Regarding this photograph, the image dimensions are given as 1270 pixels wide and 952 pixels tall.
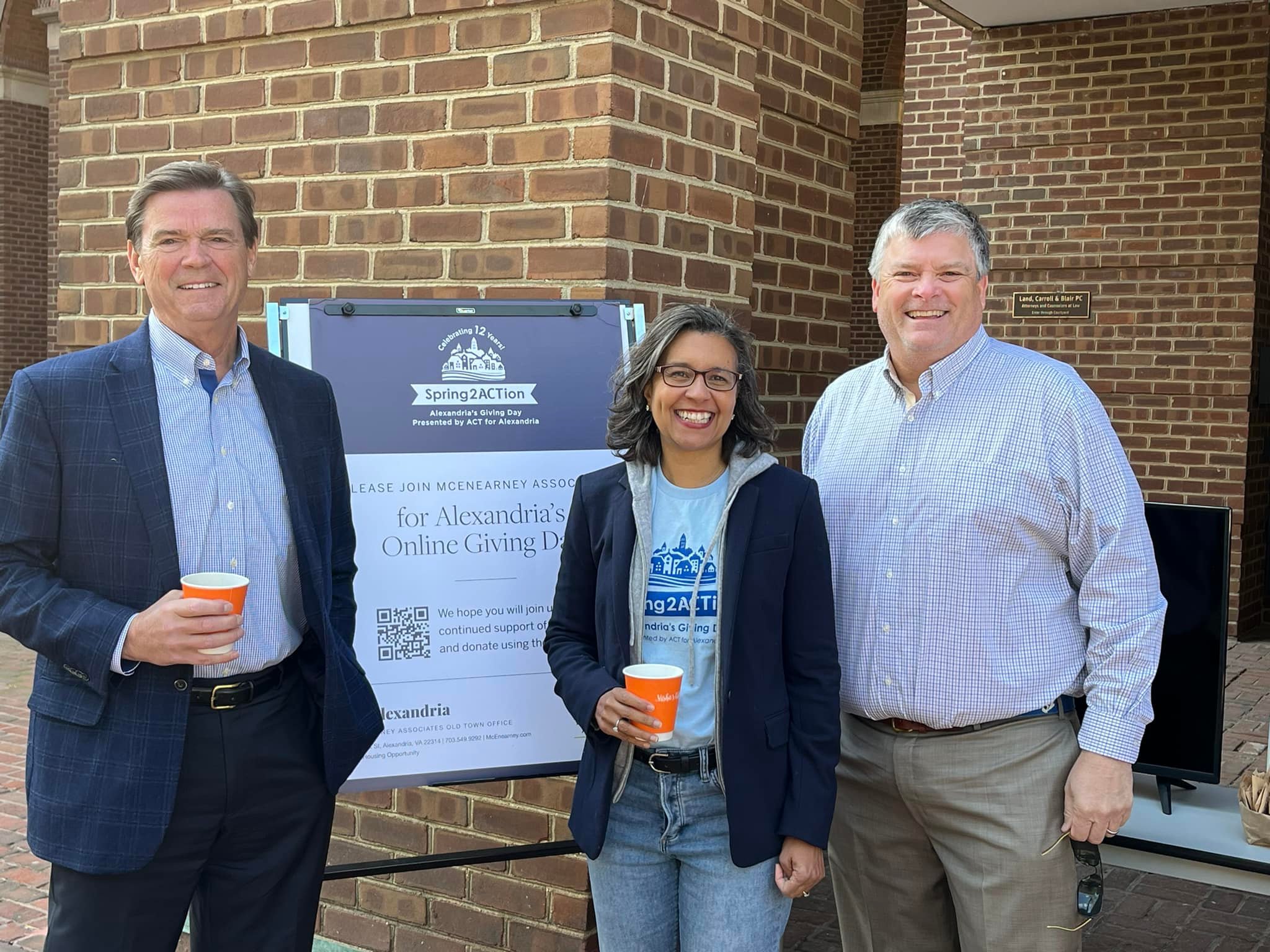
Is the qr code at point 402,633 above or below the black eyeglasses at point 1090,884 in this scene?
above

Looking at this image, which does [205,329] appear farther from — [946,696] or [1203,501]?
[1203,501]

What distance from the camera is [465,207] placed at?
347cm

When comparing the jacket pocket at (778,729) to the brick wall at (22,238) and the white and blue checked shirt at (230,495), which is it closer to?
the white and blue checked shirt at (230,495)

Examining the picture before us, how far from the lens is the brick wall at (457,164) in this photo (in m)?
3.30

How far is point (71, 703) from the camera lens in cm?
222

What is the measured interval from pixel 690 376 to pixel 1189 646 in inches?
79.9

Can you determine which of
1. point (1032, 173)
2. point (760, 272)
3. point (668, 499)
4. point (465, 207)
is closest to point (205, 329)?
point (668, 499)

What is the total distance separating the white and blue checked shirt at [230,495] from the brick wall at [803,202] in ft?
6.76

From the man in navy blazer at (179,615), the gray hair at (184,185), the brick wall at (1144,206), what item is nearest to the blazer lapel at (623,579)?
the man in navy blazer at (179,615)

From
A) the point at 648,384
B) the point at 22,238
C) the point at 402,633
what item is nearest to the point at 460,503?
the point at 402,633

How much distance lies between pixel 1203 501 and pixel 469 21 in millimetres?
7746

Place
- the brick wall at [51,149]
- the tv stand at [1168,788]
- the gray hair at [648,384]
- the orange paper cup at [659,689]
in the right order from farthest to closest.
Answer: the brick wall at [51,149]
the tv stand at [1168,788]
the gray hair at [648,384]
the orange paper cup at [659,689]

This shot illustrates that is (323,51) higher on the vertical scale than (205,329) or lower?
higher

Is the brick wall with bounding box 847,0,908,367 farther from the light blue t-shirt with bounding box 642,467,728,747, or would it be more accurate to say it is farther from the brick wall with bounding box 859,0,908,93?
the light blue t-shirt with bounding box 642,467,728,747
